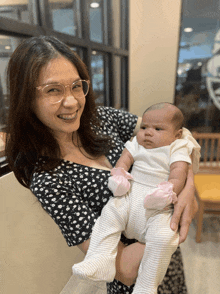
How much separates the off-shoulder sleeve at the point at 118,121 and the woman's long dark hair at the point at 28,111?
0.24 meters

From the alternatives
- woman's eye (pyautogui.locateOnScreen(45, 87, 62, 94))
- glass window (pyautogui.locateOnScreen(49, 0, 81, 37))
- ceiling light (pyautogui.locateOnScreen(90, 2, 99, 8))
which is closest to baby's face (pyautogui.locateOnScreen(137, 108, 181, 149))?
woman's eye (pyautogui.locateOnScreen(45, 87, 62, 94))

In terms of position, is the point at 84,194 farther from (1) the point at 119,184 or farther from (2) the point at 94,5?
(2) the point at 94,5

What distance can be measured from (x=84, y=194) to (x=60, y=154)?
227 mm

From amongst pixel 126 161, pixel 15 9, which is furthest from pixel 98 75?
pixel 126 161

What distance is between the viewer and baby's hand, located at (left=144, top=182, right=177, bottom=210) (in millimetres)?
772

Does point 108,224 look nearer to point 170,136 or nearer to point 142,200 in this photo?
point 142,200

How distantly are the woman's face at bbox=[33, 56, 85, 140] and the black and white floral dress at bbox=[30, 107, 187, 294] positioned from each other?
0.66ft

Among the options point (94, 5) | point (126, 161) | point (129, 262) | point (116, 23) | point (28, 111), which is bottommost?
point (129, 262)

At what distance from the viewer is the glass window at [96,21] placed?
2439 millimetres

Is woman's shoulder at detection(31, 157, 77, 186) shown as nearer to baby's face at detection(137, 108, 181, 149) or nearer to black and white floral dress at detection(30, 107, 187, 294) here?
black and white floral dress at detection(30, 107, 187, 294)

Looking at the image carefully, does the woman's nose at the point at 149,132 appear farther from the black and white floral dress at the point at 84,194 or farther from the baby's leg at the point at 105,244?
the baby's leg at the point at 105,244

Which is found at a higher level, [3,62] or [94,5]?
[94,5]

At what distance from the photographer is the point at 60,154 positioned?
0.98m

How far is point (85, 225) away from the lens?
797 millimetres
